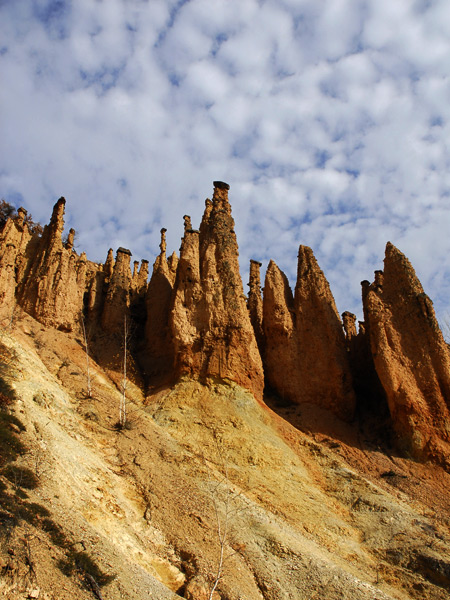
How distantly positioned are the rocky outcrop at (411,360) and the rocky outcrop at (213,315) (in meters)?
6.98

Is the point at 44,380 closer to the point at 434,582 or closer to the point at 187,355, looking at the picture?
the point at 187,355

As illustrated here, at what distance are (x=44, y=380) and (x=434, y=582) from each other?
15802 millimetres

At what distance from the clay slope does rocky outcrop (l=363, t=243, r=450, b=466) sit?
6.26 feet

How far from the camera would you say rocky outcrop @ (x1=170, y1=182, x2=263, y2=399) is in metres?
23.5

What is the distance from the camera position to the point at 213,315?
2483 centimetres

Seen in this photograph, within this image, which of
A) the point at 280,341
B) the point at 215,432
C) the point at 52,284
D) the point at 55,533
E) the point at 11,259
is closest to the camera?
the point at 55,533

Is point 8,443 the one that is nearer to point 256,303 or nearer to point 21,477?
point 21,477

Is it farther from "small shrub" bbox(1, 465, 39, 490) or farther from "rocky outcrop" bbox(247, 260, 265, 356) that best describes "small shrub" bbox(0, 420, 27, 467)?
"rocky outcrop" bbox(247, 260, 265, 356)

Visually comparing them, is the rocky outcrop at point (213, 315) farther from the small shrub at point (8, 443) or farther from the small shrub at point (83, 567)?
the small shrub at point (83, 567)

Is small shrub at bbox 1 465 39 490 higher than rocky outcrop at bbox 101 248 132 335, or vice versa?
rocky outcrop at bbox 101 248 132 335

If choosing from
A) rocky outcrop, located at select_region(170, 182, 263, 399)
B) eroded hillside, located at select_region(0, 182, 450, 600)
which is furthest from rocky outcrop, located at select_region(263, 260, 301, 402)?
rocky outcrop, located at select_region(170, 182, 263, 399)

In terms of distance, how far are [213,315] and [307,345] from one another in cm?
651

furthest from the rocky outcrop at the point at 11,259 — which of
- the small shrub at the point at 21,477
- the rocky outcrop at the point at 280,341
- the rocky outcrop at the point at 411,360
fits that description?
the rocky outcrop at the point at 411,360

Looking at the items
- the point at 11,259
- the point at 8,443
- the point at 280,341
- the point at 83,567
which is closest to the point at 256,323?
the point at 280,341
